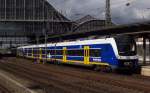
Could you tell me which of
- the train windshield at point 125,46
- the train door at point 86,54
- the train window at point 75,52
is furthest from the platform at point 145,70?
the train window at point 75,52

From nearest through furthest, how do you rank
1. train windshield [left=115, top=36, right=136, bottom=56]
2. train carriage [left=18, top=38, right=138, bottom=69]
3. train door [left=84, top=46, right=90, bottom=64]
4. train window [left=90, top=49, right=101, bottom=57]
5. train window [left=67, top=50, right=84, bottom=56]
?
train carriage [left=18, top=38, right=138, bottom=69]
train windshield [left=115, top=36, right=136, bottom=56]
train window [left=90, top=49, right=101, bottom=57]
train door [left=84, top=46, right=90, bottom=64]
train window [left=67, top=50, right=84, bottom=56]

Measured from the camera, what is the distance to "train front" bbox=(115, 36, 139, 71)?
108 feet

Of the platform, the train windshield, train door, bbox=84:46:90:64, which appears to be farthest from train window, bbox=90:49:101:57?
the platform

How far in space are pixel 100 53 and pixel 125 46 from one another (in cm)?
305

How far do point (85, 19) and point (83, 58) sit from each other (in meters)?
85.4

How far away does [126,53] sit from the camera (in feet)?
110

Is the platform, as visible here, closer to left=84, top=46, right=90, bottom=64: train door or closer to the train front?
the train front

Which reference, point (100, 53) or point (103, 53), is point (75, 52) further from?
point (103, 53)

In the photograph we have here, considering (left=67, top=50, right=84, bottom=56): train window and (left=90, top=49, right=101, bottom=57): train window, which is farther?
(left=67, top=50, right=84, bottom=56): train window

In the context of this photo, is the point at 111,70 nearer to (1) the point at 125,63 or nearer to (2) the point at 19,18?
(1) the point at 125,63

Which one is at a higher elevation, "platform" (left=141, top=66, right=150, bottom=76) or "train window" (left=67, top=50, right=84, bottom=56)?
"train window" (left=67, top=50, right=84, bottom=56)

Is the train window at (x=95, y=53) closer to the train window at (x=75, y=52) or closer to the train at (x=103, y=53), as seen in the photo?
the train at (x=103, y=53)

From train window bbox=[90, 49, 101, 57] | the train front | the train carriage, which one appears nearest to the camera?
the train front

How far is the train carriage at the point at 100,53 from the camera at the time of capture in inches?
1308
